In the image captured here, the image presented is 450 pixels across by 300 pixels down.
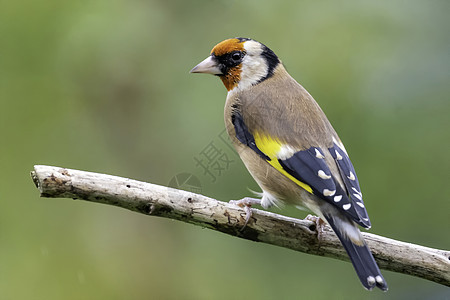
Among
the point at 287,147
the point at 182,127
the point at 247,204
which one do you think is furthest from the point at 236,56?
the point at 182,127

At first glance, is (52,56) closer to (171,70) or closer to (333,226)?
(171,70)

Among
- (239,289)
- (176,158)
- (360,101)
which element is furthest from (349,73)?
(239,289)

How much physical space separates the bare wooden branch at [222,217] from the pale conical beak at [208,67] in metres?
1.35

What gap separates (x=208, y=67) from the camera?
4359 millimetres

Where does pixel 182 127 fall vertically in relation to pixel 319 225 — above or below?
above

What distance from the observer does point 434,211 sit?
5285 millimetres

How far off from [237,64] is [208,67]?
24cm

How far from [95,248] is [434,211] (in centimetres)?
362

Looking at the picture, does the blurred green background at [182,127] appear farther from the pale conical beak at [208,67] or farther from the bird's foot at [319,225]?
the bird's foot at [319,225]

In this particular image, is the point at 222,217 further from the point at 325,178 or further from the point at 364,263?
the point at 364,263

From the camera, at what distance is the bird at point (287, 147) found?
132 inches

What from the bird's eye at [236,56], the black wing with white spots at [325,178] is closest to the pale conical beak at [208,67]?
the bird's eye at [236,56]

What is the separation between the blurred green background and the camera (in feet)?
17.2

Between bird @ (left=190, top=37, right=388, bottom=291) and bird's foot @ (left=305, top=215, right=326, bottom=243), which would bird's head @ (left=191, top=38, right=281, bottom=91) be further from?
bird's foot @ (left=305, top=215, right=326, bottom=243)
